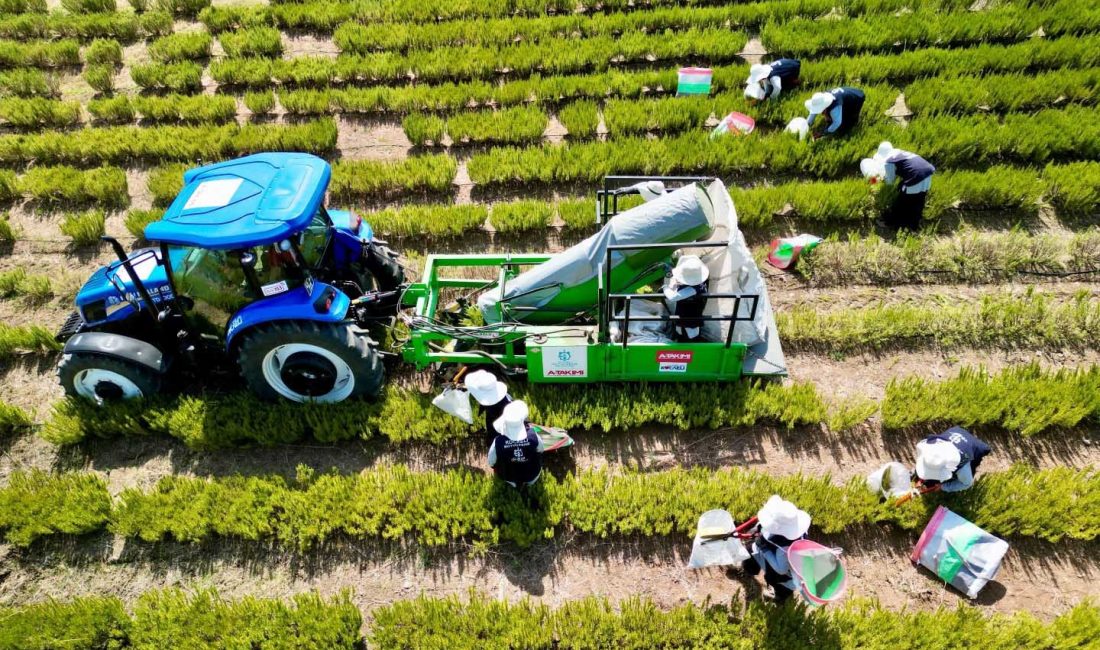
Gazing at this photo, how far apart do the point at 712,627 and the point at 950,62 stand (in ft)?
32.2

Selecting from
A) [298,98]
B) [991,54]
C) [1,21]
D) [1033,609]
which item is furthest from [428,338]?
[1,21]

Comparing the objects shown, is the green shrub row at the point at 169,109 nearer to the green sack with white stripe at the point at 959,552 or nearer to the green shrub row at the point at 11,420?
the green shrub row at the point at 11,420

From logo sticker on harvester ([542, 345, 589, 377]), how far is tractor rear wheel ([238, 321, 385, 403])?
57.9 inches

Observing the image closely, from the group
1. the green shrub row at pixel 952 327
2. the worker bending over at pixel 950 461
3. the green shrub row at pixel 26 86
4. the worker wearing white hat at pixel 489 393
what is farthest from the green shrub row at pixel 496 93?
the worker bending over at pixel 950 461

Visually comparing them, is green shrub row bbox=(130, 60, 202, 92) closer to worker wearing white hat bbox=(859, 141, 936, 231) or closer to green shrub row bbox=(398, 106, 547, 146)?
green shrub row bbox=(398, 106, 547, 146)

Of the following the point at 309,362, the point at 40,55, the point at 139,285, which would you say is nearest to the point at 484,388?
the point at 309,362

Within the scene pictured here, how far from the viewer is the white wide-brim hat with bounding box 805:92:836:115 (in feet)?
27.0

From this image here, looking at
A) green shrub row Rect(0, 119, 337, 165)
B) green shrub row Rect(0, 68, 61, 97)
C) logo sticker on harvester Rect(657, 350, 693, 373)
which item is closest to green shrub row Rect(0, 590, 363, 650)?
logo sticker on harvester Rect(657, 350, 693, 373)

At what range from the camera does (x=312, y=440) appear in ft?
18.4

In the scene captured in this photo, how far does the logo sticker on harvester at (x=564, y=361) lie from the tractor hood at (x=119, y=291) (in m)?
3.34

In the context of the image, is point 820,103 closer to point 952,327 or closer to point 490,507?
point 952,327

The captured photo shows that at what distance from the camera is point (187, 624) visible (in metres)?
4.39

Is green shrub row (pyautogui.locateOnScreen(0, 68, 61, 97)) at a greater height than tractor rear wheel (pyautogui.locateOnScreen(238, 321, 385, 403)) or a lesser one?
greater

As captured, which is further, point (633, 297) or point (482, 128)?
point (482, 128)
